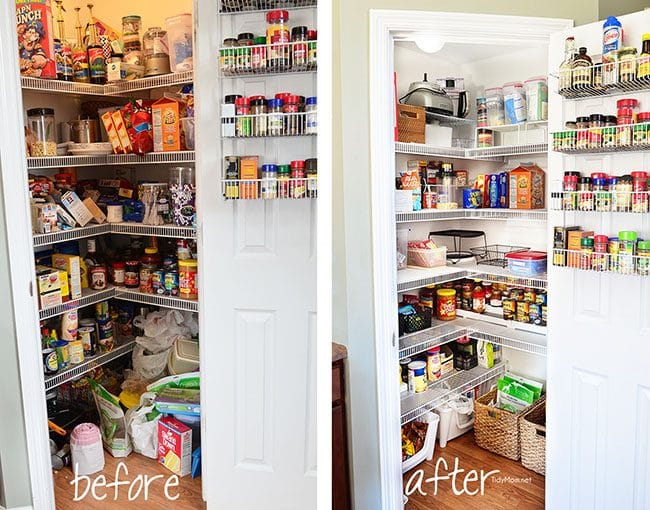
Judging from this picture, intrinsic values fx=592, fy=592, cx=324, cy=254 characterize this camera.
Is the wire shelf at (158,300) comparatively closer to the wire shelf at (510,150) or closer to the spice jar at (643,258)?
the wire shelf at (510,150)

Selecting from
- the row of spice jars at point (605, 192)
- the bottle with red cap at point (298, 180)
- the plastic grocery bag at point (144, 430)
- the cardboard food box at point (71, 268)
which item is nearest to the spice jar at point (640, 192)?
the row of spice jars at point (605, 192)

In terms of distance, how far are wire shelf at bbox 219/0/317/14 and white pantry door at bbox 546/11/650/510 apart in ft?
1.66

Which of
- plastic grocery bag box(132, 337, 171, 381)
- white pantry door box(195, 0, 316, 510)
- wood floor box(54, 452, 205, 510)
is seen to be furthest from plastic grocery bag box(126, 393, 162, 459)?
white pantry door box(195, 0, 316, 510)

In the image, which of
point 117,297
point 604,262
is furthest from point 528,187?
point 117,297

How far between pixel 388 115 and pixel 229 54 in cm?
44

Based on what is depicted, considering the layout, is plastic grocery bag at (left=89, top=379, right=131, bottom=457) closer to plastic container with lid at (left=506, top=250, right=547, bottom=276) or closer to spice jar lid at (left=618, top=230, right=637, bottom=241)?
plastic container with lid at (left=506, top=250, right=547, bottom=276)

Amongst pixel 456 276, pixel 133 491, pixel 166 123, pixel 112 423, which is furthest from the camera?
pixel 112 423

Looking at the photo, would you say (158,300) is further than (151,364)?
No

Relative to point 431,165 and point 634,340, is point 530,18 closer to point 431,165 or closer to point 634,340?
point 431,165

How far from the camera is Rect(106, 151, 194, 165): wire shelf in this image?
1945mm

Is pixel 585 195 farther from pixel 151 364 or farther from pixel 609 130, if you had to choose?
pixel 151 364

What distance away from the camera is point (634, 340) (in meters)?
1.13

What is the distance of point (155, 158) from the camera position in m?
2.02

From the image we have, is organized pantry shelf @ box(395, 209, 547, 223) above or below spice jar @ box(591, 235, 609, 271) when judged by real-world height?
above
